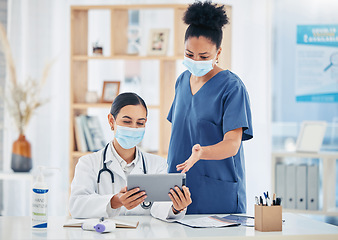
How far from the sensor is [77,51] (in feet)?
12.6

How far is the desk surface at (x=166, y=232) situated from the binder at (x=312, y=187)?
7.00 feet

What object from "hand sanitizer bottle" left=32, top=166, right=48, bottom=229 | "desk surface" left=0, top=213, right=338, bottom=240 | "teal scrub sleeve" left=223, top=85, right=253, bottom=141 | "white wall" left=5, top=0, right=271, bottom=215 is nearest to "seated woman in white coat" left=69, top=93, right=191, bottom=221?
"desk surface" left=0, top=213, right=338, bottom=240

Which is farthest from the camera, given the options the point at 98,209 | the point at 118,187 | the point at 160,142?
the point at 160,142

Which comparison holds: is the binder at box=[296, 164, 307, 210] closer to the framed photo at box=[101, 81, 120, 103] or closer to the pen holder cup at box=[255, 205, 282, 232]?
the framed photo at box=[101, 81, 120, 103]

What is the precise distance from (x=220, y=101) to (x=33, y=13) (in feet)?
9.49

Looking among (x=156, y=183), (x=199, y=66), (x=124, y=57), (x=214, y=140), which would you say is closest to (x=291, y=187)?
(x=124, y=57)

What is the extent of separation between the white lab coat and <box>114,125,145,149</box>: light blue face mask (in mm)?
62

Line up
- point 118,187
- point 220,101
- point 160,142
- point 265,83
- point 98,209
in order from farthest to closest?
1. point 265,83
2. point 160,142
3. point 220,101
4. point 118,187
5. point 98,209

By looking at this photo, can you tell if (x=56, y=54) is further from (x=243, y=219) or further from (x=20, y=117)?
(x=243, y=219)

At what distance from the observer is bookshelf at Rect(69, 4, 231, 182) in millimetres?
3686

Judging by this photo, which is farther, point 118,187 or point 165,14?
point 165,14

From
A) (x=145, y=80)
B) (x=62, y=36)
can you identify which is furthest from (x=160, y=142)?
(x=62, y=36)

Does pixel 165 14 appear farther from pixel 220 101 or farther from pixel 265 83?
pixel 220 101

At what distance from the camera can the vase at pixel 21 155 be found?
12.4 ft
